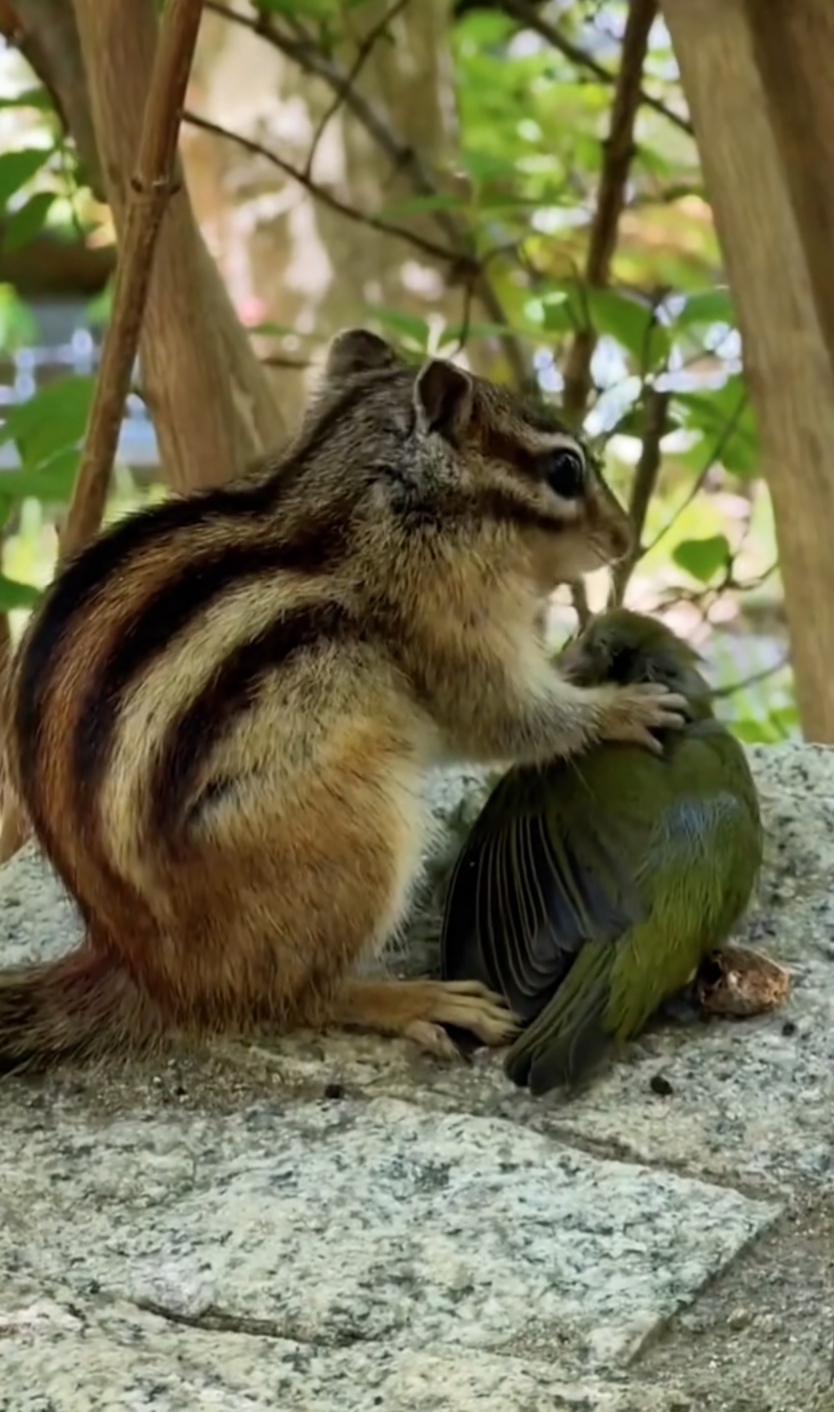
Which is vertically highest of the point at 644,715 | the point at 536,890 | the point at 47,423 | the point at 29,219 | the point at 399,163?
the point at 399,163

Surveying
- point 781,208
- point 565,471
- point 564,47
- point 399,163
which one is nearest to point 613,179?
point 564,47

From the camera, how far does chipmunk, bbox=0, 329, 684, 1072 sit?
47.5 inches

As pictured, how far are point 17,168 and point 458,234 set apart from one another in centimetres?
95

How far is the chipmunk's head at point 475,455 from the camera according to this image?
1372 mm

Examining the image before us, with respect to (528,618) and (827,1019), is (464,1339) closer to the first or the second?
(827,1019)

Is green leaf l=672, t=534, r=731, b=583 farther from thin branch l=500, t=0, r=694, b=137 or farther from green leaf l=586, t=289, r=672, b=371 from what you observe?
thin branch l=500, t=0, r=694, b=137

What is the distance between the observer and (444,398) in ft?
4.49

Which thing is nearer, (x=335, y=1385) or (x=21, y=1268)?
(x=335, y=1385)

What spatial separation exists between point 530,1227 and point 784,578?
0.90 m

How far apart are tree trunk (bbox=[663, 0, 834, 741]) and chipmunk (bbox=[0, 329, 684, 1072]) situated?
0.41m

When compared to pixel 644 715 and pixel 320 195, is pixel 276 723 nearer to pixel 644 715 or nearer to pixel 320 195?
pixel 644 715

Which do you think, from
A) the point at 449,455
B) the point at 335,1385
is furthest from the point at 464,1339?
the point at 449,455

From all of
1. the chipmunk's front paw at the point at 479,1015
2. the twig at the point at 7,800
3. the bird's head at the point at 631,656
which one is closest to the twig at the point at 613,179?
the bird's head at the point at 631,656

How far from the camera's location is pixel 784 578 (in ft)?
5.83
